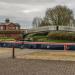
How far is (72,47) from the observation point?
25.3 metres

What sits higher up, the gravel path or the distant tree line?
the distant tree line

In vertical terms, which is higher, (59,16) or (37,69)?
(59,16)

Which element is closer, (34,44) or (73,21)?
(34,44)

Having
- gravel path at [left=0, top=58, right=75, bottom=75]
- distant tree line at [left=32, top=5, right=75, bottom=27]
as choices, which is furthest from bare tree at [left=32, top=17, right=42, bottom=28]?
gravel path at [left=0, top=58, right=75, bottom=75]

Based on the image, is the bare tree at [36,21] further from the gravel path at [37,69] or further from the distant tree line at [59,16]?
the gravel path at [37,69]

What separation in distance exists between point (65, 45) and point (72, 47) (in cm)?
64

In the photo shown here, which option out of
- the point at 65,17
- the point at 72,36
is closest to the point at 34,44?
the point at 72,36

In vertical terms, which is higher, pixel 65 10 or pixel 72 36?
pixel 65 10

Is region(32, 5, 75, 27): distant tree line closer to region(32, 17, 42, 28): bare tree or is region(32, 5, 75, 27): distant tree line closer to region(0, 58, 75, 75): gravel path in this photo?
region(32, 17, 42, 28): bare tree

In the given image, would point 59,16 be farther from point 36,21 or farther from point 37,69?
point 37,69

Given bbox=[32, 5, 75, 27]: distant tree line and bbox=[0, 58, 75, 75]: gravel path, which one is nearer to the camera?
bbox=[0, 58, 75, 75]: gravel path

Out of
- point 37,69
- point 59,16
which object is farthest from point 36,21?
point 37,69

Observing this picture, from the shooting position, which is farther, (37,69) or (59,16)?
(59,16)

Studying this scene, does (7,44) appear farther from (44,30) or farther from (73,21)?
(73,21)
